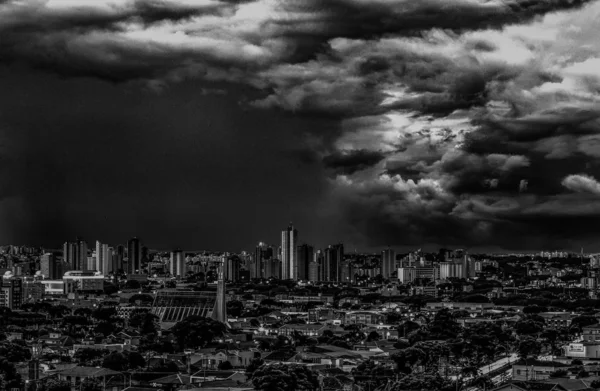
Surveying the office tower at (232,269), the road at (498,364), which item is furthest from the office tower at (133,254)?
the road at (498,364)

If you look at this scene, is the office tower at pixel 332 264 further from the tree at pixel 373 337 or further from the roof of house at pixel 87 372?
the roof of house at pixel 87 372

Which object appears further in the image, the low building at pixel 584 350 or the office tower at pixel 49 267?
the office tower at pixel 49 267

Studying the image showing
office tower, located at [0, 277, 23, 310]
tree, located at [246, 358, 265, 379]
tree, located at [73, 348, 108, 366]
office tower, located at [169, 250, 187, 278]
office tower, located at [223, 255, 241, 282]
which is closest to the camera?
tree, located at [246, 358, 265, 379]

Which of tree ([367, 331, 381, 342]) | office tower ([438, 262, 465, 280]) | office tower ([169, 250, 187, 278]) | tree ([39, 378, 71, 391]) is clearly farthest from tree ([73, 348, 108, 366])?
office tower ([438, 262, 465, 280])

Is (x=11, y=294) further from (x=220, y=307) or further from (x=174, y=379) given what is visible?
(x=174, y=379)

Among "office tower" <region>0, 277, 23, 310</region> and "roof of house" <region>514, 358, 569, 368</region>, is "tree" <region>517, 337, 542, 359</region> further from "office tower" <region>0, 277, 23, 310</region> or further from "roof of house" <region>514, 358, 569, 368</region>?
"office tower" <region>0, 277, 23, 310</region>

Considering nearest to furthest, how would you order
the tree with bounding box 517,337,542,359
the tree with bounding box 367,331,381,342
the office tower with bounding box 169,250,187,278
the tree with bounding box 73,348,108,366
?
1. the tree with bounding box 73,348,108,366
2. the tree with bounding box 517,337,542,359
3. the tree with bounding box 367,331,381,342
4. the office tower with bounding box 169,250,187,278

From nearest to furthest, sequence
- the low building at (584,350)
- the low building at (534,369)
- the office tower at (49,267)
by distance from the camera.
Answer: the low building at (534,369) < the low building at (584,350) < the office tower at (49,267)
